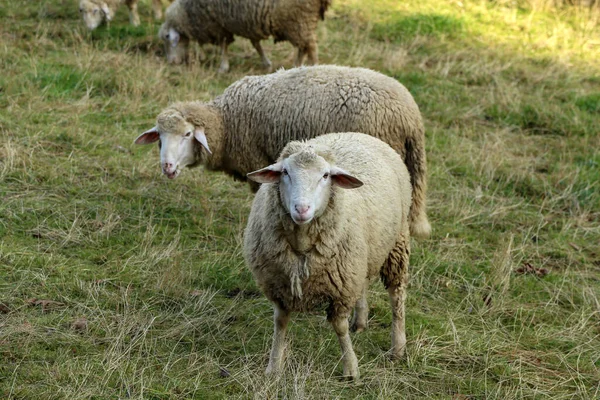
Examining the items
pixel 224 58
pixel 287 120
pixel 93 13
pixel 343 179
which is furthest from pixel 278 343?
pixel 93 13

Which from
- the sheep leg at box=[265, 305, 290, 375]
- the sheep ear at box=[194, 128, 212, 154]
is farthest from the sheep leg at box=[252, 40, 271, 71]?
the sheep leg at box=[265, 305, 290, 375]

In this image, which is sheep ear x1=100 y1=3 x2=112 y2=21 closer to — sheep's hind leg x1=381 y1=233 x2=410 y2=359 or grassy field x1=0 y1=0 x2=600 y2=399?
grassy field x1=0 y1=0 x2=600 y2=399

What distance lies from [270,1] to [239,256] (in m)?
4.01

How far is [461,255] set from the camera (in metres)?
5.27

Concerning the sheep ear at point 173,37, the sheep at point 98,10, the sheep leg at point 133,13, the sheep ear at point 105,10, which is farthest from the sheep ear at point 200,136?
the sheep leg at point 133,13

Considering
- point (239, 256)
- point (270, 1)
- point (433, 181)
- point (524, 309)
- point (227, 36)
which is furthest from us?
point (227, 36)

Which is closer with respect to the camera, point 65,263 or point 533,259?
point 65,263

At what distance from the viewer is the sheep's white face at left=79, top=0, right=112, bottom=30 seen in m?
9.23

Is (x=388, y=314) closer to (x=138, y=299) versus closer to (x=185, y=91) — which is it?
(x=138, y=299)

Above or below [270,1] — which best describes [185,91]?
below

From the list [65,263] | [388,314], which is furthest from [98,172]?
[388,314]

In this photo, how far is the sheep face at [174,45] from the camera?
8852 mm

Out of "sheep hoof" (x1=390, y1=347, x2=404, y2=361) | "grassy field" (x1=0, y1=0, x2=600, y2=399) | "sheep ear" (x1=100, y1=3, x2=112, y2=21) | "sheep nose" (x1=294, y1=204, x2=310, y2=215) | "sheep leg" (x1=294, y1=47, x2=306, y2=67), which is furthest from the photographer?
"sheep ear" (x1=100, y1=3, x2=112, y2=21)

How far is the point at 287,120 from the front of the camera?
5273mm
